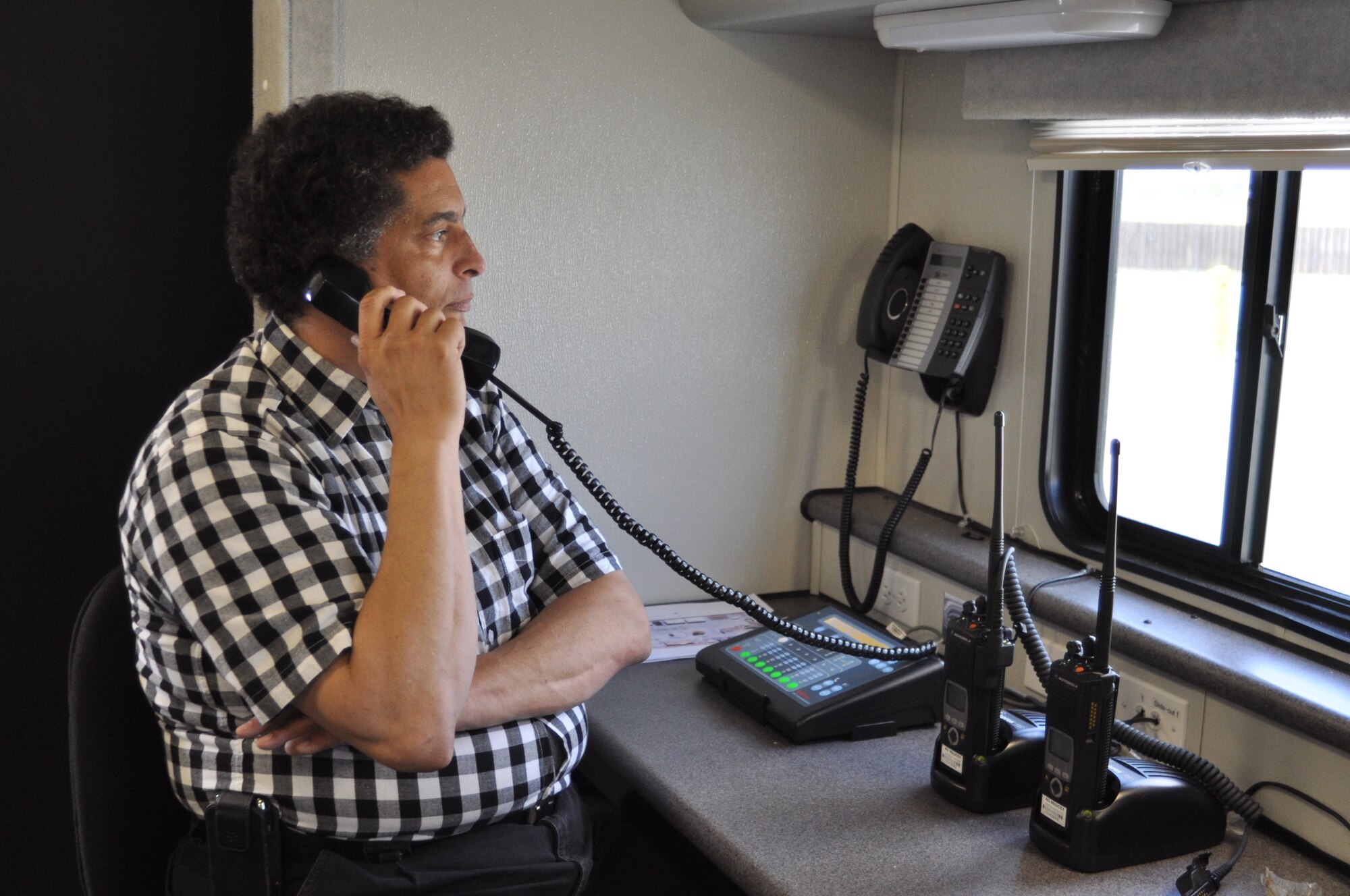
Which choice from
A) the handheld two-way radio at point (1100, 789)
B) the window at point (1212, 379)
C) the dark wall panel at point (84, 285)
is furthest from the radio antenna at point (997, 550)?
the dark wall panel at point (84, 285)

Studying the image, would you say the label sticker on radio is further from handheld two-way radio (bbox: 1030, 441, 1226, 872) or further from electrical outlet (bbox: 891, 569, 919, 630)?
electrical outlet (bbox: 891, 569, 919, 630)

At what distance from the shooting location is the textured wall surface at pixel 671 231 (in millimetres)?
2018

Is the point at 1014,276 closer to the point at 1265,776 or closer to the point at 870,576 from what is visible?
the point at 870,576

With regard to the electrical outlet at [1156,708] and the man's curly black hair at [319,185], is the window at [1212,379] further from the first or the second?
the man's curly black hair at [319,185]

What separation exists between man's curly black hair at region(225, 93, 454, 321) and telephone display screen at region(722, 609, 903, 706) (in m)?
0.87

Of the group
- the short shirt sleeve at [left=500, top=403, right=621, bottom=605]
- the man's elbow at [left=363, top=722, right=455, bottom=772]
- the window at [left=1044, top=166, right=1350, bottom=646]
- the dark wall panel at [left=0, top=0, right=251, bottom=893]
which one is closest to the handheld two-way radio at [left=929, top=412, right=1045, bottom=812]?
the window at [left=1044, top=166, right=1350, bottom=646]

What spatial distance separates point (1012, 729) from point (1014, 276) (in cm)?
85

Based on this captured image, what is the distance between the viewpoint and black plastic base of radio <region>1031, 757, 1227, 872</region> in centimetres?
135

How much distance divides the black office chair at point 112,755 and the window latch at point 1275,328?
5.13ft

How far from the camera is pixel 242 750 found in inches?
53.7

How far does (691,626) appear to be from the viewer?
2.18 m

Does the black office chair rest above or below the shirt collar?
below

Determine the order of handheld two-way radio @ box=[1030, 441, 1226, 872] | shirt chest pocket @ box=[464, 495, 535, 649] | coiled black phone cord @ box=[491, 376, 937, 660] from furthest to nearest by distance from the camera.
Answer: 1. coiled black phone cord @ box=[491, 376, 937, 660]
2. shirt chest pocket @ box=[464, 495, 535, 649]
3. handheld two-way radio @ box=[1030, 441, 1226, 872]

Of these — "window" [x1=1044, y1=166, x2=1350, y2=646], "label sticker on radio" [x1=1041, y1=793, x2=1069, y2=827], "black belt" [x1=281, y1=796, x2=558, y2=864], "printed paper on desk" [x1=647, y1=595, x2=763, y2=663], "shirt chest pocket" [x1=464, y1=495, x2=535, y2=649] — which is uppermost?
"window" [x1=1044, y1=166, x2=1350, y2=646]
